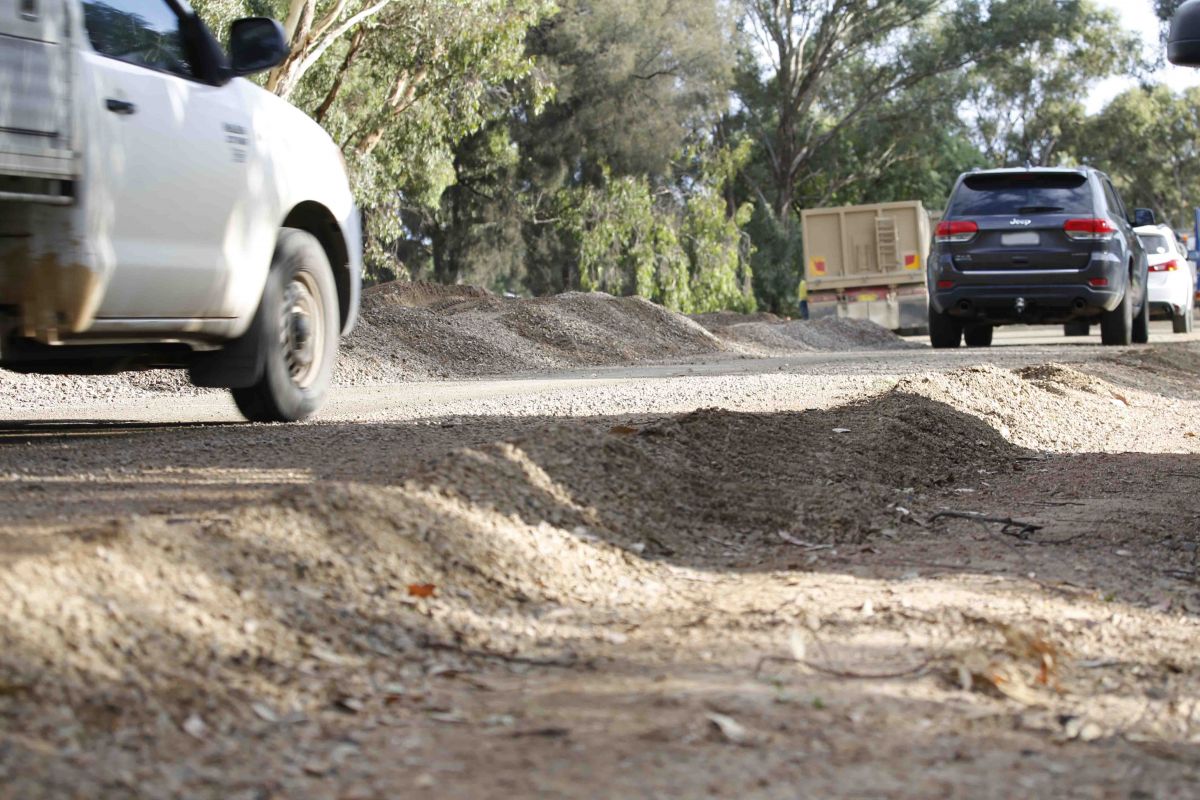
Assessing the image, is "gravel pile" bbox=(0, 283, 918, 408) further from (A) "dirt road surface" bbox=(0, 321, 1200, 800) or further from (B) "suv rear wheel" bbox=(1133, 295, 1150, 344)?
(A) "dirt road surface" bbox=(0, 321, 1200, 800)

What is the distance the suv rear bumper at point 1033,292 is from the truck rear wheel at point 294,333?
11092 mm

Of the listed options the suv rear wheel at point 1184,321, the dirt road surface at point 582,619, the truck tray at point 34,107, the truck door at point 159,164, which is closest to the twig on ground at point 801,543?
the dirt road surface at point 582,619

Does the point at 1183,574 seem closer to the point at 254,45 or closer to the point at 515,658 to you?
the point at 515,658

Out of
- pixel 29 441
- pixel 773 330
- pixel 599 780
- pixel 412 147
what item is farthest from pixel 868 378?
pixel 412 147

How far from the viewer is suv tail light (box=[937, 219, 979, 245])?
17547mm

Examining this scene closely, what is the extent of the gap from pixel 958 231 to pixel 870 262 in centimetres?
1167

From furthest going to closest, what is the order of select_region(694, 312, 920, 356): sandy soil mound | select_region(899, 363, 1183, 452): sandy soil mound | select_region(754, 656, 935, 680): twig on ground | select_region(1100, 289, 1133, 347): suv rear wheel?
select_region(694, 312, 920, 356): sandy soil mound
select_region(1100, 289, 1133, 347): suv rear wheel
select_region(899, 363, 1183, 452): sandy soil mound
select_region(754, 656, 935, 680): twig on ground

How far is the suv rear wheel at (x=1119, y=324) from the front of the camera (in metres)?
18.4

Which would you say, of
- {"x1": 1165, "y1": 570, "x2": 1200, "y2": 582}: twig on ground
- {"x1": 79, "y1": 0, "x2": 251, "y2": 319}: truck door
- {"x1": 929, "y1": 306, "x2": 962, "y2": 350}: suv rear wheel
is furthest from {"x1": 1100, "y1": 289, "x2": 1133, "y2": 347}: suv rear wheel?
{"x1": 79, "y1": 0, "x2": 251, "y2": 319}: truck door

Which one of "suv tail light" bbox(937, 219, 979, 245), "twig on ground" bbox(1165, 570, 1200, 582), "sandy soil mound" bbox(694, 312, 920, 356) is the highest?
"suv tail light" bbox(937, 219, 979, 245)

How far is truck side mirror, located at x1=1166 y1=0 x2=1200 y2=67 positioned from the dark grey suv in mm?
11020

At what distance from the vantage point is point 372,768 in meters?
3.16

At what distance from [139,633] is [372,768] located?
817 mm

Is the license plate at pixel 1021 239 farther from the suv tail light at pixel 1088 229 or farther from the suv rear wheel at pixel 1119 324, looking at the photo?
the suv rear wheel at pixel 1119 324
